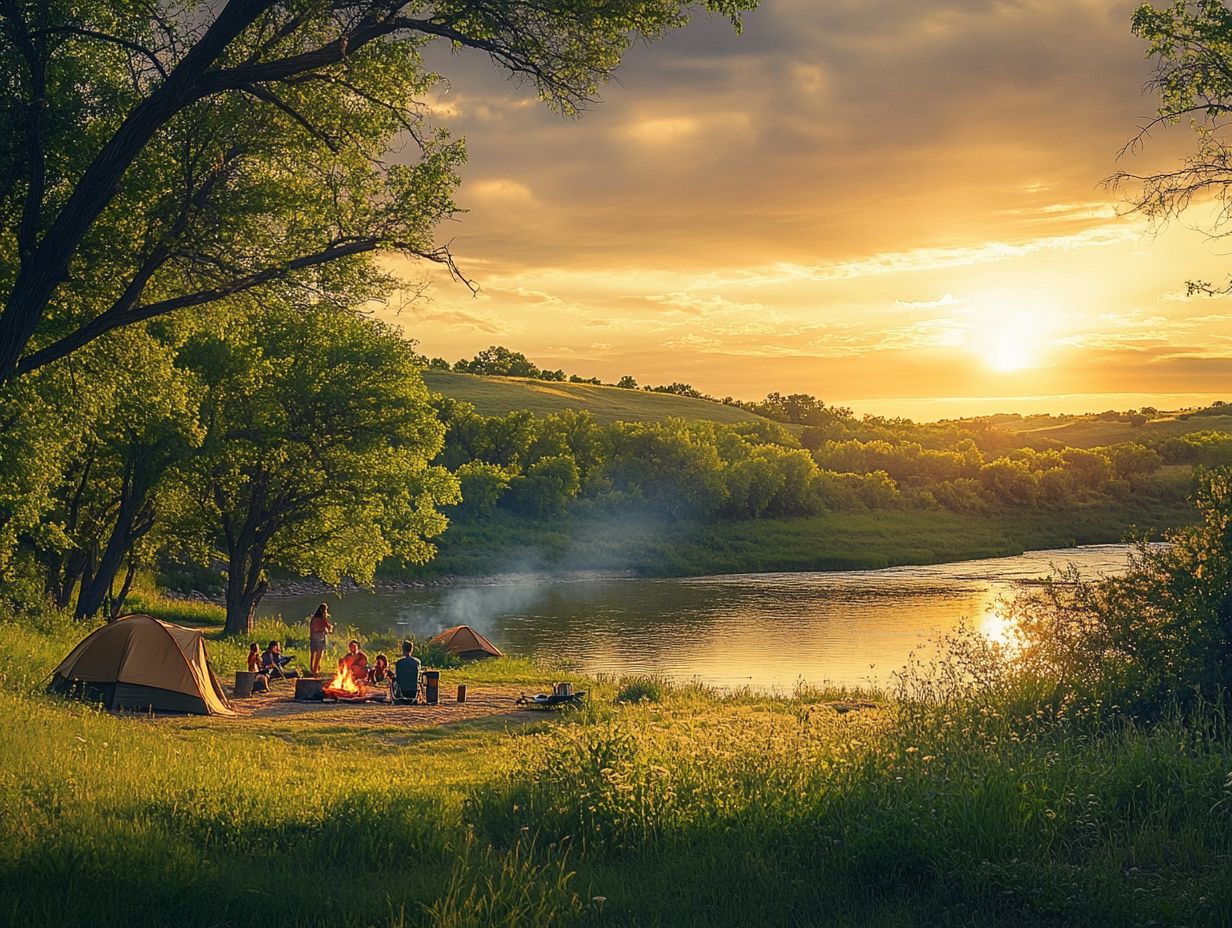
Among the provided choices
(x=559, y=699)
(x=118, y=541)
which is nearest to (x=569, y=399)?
(x=118, y=541)

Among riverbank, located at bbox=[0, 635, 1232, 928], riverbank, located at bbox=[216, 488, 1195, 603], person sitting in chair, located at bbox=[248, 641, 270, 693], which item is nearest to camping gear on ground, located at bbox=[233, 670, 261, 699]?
person sitting in chair, located at bbox=[248, 641, 270, 693]

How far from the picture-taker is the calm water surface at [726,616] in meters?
37.7

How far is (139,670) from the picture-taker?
1986 centimetres

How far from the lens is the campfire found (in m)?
23.2

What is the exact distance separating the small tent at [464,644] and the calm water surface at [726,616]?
466 centimetres

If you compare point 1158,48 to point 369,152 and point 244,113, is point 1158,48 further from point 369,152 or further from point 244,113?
point 244,113

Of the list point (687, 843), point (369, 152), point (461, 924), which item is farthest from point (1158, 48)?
point (461, 924)

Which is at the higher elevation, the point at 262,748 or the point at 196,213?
the point at 196,213

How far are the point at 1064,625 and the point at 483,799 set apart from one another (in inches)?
353

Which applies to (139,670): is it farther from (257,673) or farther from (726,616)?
(726,616)

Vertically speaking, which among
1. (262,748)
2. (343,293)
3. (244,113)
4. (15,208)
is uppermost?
(244,113)

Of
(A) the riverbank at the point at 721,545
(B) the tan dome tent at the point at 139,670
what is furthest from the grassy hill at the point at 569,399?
(B) the tan dome tent at the point at 139,670

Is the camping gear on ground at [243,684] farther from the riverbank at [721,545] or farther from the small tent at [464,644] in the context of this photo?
the riverbank at [721,545]

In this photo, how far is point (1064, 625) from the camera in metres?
14.8
